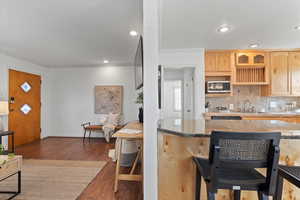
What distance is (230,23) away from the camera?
2504 mm

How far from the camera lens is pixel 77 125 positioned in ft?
17.4

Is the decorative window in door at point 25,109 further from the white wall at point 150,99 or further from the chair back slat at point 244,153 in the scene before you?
the chair back slat at point 244,153

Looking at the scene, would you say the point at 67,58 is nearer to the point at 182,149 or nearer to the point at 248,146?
the point at 182,149

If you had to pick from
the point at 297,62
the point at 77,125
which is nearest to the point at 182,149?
the point at 297,62

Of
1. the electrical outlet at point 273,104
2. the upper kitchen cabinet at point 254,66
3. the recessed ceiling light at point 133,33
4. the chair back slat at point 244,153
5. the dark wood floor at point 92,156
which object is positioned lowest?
the dark wood floor at point 92,156

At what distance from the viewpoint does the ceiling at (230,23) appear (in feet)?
6.59

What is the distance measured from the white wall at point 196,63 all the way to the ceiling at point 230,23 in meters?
0.23

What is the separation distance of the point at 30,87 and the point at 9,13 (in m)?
3.04

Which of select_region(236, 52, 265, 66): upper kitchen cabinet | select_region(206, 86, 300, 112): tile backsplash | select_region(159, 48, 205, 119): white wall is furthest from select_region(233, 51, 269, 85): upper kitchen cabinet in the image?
select_region(159, 48, 205, 119): white wall

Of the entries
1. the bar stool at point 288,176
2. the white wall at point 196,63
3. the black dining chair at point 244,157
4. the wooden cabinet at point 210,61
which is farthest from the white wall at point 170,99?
A: the black dining chair at point 244,157

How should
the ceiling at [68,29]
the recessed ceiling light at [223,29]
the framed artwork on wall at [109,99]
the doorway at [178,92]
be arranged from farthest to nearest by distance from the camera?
1. the framed artwork on wall at [109,99]
2. the doorway at [178,92]
3. the recessed ceiling light at [223,29]
4. the ceiling at [68,29]

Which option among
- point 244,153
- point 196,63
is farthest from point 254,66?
point 244,153

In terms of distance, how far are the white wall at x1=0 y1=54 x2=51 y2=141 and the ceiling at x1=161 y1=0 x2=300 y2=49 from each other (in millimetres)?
3846

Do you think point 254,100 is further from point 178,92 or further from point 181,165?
point 181,165
